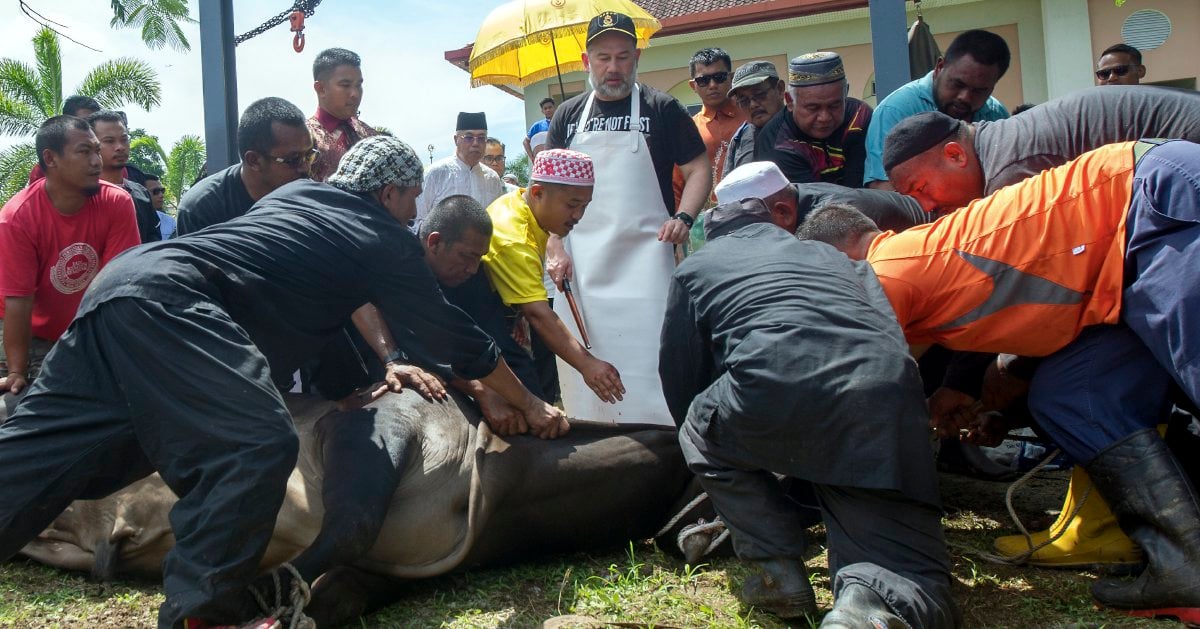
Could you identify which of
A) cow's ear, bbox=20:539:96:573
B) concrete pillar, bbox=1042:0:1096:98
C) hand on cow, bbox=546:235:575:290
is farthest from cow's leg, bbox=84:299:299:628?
concrete pillar, bbox=1042:0:1096:98

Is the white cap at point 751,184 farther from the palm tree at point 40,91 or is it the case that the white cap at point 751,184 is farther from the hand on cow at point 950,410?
the palm tree at point 40,91

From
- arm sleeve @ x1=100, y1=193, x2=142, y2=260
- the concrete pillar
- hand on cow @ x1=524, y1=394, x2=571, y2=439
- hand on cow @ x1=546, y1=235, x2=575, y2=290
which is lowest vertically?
hand on cow @ x1=524, y1=394, x2=571, y2=439

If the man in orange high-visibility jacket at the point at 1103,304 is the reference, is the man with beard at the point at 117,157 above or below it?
above

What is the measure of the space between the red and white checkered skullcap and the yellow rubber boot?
7.70 feet

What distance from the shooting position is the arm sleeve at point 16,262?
14.1 feet

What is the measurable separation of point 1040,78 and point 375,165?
1582 centimetres

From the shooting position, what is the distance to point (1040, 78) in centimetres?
1673

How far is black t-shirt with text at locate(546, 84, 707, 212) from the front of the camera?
5.03 metres

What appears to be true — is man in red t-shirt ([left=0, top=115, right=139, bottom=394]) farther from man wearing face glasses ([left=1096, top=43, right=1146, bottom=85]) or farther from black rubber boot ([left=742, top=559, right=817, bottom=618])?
man wearing face glasses ([left=1096, top=43, right=1146, bottom=85])

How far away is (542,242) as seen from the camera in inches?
187

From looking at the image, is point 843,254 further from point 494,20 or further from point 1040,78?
point 1040,78

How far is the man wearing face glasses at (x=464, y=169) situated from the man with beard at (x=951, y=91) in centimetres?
322

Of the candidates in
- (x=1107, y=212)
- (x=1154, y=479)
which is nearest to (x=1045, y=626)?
(x=1154, y=479)

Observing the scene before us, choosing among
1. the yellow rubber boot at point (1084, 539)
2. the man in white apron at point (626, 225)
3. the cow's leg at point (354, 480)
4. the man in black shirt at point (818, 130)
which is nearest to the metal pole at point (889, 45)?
the man in black shirt at point (818, 130)
